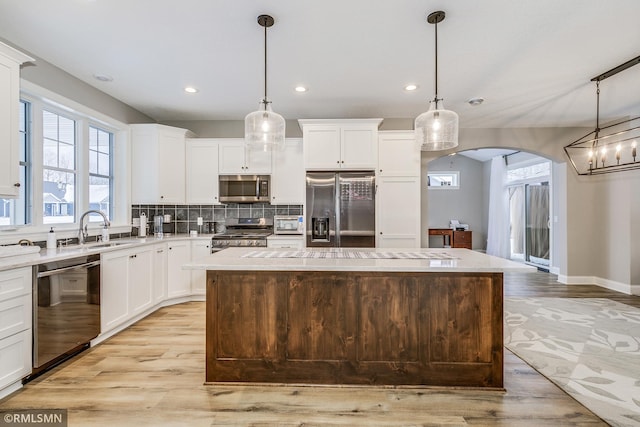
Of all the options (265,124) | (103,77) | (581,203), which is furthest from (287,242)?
(581,203)

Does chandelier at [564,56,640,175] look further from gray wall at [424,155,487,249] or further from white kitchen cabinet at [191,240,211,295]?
white kitchen cabinet at [191,240,211,295]

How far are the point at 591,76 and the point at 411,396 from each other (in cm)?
369

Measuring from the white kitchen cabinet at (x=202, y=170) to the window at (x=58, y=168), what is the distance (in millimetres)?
1373

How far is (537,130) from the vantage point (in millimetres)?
4977

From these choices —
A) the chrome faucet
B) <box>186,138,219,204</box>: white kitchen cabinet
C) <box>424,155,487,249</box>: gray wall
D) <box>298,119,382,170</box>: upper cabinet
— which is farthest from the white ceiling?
<box>424,155,487,249</box>: gray wall

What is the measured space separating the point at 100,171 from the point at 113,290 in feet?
5.72

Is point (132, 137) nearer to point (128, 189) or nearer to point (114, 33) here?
point (128, 189)

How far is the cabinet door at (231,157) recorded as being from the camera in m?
4.50

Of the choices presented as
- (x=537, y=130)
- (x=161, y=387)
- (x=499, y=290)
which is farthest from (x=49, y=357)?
(x=537, y=130)

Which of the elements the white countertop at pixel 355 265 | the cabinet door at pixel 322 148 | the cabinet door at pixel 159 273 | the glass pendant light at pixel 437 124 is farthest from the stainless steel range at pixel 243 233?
the glass pendant light at pixel 437 124

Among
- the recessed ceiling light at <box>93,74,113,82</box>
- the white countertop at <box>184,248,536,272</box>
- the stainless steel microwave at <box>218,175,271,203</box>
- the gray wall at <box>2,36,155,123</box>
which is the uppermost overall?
the recessed ceiling light at <box>93,74,113,82</box>

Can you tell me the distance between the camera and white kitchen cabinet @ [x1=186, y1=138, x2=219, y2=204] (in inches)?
177

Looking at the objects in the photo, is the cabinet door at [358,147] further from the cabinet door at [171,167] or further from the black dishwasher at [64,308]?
the black dishwasher at [64,308]

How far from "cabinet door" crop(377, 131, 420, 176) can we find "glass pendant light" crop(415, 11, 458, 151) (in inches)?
65.2
